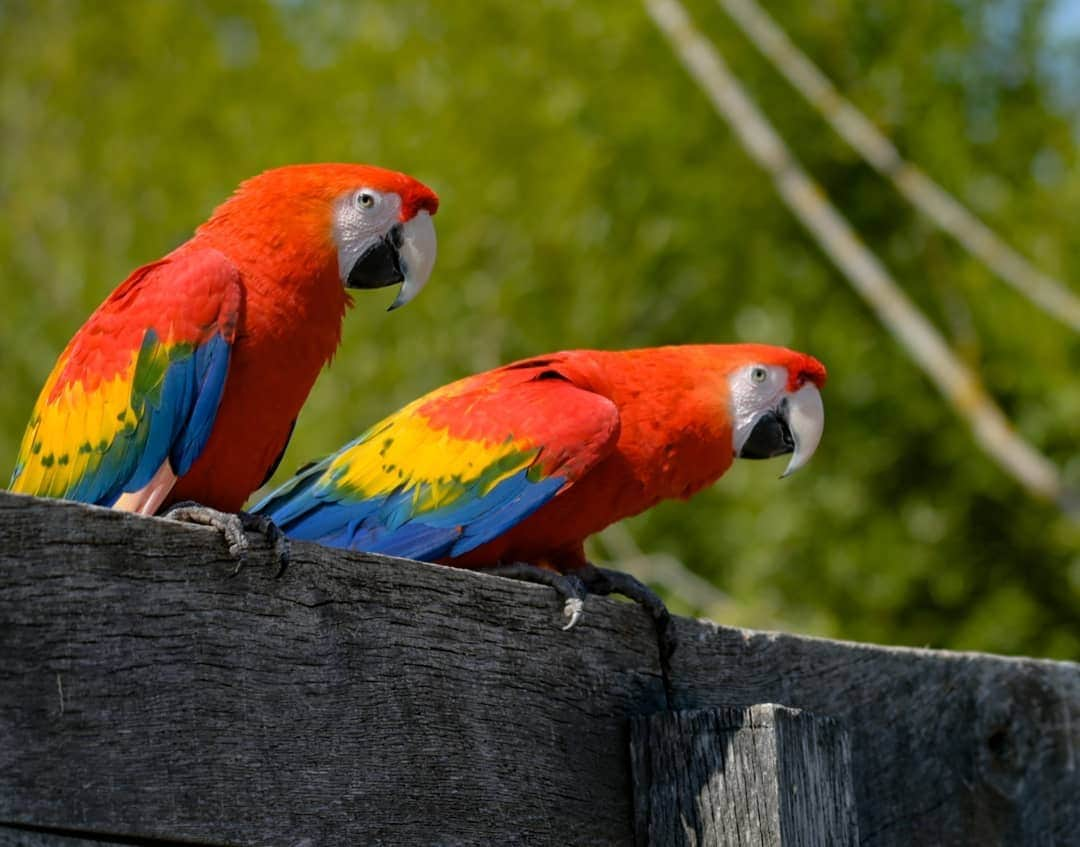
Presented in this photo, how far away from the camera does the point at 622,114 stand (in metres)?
7.18

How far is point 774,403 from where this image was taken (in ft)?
8.87

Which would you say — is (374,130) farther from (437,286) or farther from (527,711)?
(527,711)

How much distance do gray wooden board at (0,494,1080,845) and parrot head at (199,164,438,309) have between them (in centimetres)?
74

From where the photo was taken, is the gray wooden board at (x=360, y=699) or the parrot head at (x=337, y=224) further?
the parrot head at (x=337, y=224)

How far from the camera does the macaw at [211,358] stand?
76.8 inches

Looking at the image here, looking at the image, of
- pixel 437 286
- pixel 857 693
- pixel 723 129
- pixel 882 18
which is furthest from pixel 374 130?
pixel 857 693

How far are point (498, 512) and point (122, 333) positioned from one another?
63 cm

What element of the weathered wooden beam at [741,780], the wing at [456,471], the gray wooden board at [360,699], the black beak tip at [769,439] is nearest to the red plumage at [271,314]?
the wing at [456,471]

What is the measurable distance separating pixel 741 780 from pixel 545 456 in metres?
0.85

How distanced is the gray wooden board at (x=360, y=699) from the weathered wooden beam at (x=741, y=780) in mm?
39

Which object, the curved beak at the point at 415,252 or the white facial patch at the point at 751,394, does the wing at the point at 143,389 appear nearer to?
the curved beak at the point at 415,252

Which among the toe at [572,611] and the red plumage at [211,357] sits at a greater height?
the red plumage at [211,357]

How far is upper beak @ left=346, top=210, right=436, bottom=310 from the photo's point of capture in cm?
226

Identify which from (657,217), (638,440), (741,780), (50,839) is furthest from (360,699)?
(657,217)
